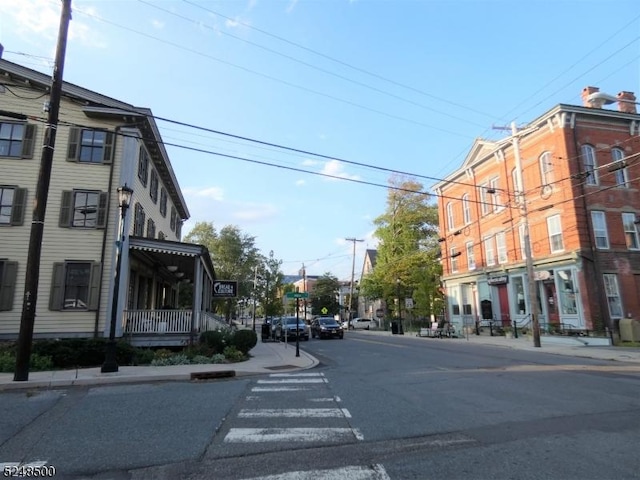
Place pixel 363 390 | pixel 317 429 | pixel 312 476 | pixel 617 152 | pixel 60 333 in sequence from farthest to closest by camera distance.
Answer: pixel 617 152, pixel 60 333, pixel 363 390, pixel 317 429, pixel 312 476

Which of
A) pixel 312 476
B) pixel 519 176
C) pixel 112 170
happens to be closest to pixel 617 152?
pixel 519 176

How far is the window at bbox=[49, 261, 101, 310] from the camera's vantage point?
1655 centimetres

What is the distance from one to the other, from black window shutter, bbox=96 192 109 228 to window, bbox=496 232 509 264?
999 inches

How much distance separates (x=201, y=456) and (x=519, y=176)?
22.0 m

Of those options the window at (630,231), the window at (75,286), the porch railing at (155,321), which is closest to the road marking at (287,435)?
the porch railing at (155,321)

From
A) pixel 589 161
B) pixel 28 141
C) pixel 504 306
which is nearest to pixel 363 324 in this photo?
pixel 504 306

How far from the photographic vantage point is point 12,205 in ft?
55.8

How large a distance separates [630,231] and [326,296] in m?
52.6

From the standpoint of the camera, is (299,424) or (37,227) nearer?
Answer: (299,424)

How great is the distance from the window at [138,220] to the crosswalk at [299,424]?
1128 cm

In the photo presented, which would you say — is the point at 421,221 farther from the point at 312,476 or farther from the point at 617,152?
the point at 312,476

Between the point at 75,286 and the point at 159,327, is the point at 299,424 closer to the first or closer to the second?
the point at 159,327

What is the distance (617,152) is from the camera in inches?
1070

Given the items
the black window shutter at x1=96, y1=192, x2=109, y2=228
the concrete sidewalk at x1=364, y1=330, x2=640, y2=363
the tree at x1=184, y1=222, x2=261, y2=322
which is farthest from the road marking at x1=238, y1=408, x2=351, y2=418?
the tree at x1=184, y1=222, x2=261, y2=322
